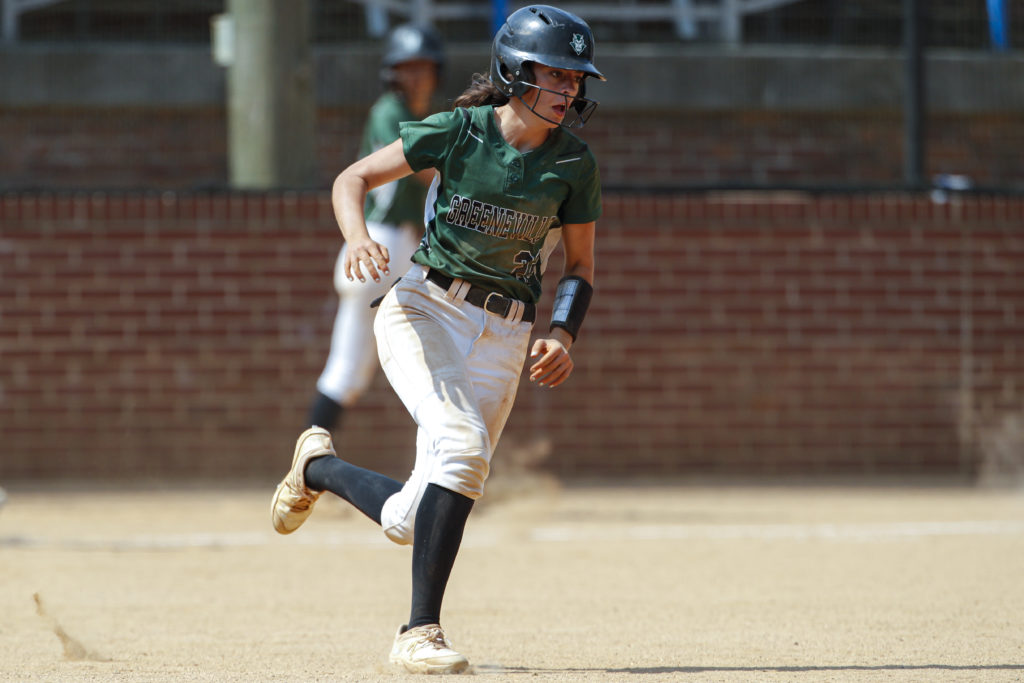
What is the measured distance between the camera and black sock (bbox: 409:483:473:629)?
3648 millimetres

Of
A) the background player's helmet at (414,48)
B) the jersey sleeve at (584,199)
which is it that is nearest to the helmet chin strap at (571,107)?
the jersey sleeve at (584,199)

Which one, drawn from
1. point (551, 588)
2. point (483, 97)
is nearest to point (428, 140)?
point (483, 97)

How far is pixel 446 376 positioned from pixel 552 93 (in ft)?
2.82

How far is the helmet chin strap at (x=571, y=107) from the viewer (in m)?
3.85

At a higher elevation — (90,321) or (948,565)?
(90,321)

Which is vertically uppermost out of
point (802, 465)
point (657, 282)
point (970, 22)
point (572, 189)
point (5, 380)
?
point (970, 22)

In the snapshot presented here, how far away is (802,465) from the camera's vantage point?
8758 mm

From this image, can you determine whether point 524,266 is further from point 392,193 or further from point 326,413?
point 392,193

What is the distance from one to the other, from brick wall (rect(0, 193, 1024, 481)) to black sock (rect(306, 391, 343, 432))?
6.21ft

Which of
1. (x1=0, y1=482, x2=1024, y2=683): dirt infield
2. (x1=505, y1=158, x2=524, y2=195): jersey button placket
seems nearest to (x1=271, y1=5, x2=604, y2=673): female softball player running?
(x1=505, y1=158, x2=524, y2=195): jersey button placket

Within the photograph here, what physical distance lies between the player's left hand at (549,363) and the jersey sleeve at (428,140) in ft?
2.05

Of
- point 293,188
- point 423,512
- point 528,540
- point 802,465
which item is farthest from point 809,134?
point 423,512

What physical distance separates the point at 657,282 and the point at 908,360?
67.5 inches

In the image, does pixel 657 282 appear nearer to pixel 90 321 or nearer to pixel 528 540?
pixel 528 540
